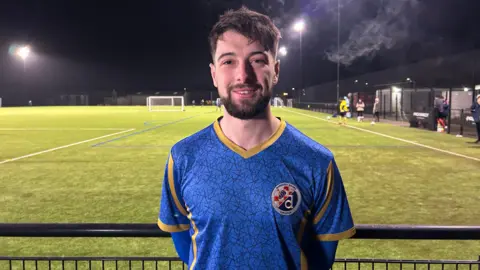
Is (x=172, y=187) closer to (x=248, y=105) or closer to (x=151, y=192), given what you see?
(x=248, y=105)

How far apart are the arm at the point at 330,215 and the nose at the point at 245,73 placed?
1.61 feet

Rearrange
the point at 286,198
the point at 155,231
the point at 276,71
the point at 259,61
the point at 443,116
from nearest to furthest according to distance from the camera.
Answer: the point at 286,198, the point at 259,61, the point at 276,71, the point at 155,231, the point at 443,116

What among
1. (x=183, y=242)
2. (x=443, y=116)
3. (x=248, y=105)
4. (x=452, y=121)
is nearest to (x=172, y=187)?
(x=183, y=242)

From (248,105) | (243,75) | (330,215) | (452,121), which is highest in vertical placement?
(243,75)

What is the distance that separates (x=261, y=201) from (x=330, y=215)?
1.06ft

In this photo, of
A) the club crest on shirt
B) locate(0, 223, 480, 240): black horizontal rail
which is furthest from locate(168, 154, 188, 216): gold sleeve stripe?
locate(0, 223, 480, 240): black horizontal rail

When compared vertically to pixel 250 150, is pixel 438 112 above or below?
below

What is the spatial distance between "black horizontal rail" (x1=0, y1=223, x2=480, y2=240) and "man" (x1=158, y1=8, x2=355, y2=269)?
665mm

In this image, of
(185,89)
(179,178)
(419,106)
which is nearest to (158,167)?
(179,178)

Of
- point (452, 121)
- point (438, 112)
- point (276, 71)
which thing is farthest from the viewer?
point (452, 121)

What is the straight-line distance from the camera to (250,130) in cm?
187

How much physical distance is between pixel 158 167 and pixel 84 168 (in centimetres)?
194

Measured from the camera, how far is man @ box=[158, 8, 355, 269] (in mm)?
1776

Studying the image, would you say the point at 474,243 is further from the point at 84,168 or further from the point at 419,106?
the point at 419,106
